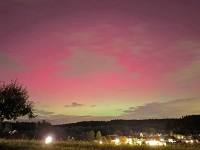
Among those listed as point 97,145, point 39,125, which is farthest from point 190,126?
point 97,145

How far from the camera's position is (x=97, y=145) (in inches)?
1191

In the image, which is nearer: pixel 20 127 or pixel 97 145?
pixel 97 145

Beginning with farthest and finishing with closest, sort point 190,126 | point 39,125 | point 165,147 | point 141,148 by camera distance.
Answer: point 190,126 → point 39,125 → point 141,148 → point 165,147

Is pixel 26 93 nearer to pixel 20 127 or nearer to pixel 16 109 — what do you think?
pixel 16 109

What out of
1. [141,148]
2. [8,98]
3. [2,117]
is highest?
[8,98]

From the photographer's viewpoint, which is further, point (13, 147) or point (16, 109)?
point (16, 109)

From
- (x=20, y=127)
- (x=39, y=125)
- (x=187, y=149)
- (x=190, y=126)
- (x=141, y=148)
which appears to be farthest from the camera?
Answer: (x=190, y=126)

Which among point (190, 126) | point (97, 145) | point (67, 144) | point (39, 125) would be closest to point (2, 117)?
point (67, 144)

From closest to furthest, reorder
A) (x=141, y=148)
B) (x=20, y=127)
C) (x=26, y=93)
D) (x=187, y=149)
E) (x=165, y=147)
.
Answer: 1. (x=187, y=149)
2. (x=165, y=147)
3. (x=141, y=148)
4. (x=26, y=93)
5. (x=20, y=127)

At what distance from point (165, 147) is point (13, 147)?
15.7 metres

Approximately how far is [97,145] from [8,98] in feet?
37.9

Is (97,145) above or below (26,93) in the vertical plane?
below

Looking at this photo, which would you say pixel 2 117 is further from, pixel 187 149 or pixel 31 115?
pixel 187 149

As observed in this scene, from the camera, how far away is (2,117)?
93.9 feet
